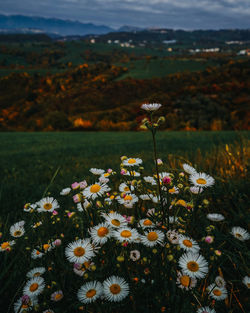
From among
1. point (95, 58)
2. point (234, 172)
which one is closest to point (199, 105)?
point (234, 172)

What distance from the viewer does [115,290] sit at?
2.50 ft

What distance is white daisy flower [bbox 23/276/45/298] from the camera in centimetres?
84

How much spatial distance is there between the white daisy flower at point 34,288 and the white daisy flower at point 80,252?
0.15m

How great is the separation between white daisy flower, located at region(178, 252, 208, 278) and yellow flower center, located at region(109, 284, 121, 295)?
237 mm

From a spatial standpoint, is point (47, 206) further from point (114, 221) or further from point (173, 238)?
point (173, 238)

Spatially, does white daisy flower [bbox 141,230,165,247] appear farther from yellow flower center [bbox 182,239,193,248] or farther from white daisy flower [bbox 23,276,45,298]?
white daisy flower [bbox 23,276,45,298]

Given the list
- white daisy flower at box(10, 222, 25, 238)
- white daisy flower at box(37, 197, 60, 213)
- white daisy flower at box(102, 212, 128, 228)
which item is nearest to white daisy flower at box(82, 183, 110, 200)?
white daisy flower at box(102, 212, 128, 228)

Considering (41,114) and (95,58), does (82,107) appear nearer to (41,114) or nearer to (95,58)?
(41,114)

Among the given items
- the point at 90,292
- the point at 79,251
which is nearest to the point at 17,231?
the point at 79,251

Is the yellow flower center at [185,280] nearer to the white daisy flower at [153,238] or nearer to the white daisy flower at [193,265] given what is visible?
the white daisy flower at [193,265]

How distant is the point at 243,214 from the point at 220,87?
23.6 m

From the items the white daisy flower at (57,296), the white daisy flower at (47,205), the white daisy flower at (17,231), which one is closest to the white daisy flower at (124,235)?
the white daisy flower at (57,296)

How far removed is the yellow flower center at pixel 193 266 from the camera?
811mm

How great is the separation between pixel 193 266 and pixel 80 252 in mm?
436
